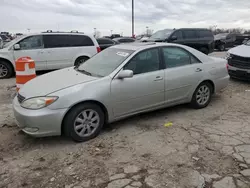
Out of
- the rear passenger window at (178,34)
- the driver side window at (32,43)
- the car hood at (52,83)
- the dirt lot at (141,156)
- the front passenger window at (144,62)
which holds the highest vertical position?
the rear passenger window at (178,34)

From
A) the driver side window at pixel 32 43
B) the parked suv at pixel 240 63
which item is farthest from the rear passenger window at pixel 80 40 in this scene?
the parked suv at pixel 240 63

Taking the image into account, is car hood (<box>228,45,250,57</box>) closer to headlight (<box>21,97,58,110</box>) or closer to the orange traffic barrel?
the orange traffic barrel

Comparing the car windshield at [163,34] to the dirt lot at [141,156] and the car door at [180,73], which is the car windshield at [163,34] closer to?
the car door at [180,73]

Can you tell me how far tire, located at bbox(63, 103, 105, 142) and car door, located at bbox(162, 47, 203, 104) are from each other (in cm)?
151

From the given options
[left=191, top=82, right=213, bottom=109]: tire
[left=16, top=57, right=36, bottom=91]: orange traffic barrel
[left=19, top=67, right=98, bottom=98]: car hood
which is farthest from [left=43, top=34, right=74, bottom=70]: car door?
[left=191, top=82, right=213, bottom=109]: tire

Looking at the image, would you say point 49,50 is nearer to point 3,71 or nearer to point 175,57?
point 3,71

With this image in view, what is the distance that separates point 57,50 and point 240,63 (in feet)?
21.3

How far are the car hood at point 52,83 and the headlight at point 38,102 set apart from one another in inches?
3.6

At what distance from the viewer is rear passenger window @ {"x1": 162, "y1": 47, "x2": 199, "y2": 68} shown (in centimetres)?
487

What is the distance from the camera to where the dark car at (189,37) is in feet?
42.7

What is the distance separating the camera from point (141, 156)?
3490 mm

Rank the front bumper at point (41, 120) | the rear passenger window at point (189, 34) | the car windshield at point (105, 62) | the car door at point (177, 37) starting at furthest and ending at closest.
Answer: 1. the rear passenger window at point (189, 34)
2. the car door at point (177, 37)
3. the car windshield at point (105, 62)
4. the front bumper at point (41, 120)

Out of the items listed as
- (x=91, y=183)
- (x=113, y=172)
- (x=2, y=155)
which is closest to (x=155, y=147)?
(x=113, y=172)

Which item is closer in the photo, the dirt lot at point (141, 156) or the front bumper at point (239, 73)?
the dirt lot at point (141, 156)
